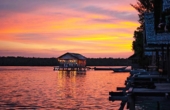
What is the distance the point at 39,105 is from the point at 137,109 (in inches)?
386

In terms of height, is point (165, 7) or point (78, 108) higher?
point (165, 7)

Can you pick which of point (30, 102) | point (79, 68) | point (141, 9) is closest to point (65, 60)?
point (79, 68)

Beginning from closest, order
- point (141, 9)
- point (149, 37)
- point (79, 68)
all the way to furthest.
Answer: point (149, 37) → point (141, 9) → point (79, 68)

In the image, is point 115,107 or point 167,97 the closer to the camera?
point 167,97

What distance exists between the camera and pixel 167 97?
1274 centimetres

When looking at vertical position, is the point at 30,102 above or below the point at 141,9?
below

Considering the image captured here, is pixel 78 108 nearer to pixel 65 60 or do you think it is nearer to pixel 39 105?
pixel 39 105

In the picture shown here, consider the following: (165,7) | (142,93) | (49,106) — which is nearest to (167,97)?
(142,93)

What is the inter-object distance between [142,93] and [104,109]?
13.8 m

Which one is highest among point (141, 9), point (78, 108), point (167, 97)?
point (141, 9)

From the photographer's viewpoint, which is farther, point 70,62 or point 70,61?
point 70,61

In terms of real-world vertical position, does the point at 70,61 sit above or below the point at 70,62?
above

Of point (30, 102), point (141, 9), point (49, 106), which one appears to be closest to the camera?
point (49, 106)

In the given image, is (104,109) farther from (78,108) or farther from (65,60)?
(65,60)
